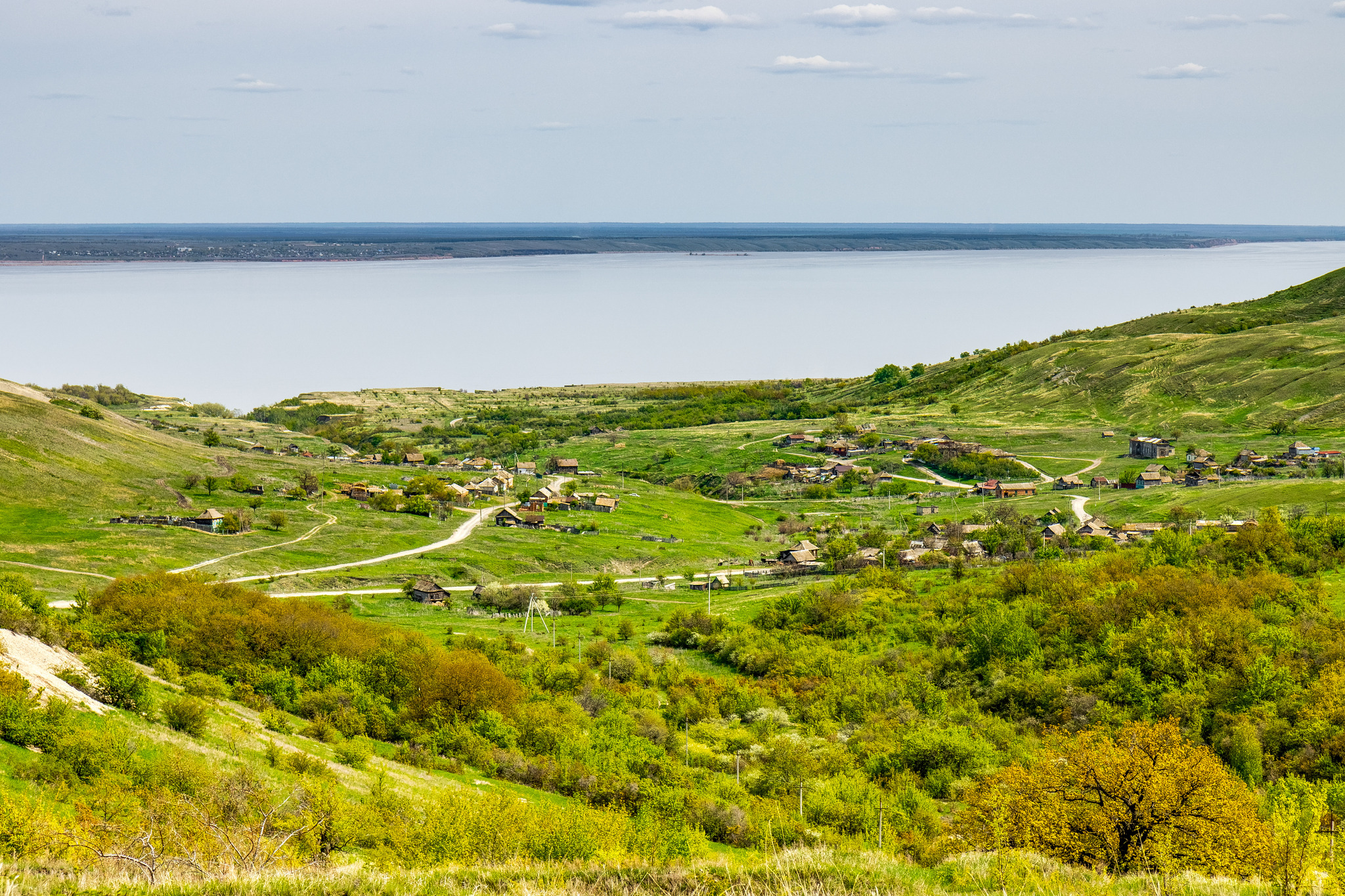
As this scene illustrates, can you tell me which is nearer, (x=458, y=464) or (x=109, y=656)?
(x=109, y=656)

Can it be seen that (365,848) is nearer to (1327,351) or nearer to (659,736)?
(659,736)

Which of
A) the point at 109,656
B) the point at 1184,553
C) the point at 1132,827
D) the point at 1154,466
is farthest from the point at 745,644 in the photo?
the point at 1154,466

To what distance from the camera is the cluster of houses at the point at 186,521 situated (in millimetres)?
59750

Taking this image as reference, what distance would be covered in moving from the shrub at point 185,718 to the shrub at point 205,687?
A: 334 centimetres

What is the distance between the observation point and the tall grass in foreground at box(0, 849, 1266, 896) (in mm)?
13273

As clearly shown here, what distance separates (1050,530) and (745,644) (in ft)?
86.0

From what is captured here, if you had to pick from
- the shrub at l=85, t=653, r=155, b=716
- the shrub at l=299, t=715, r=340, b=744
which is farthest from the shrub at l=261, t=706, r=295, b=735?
the shrub at l=85, t=653, r=155, b=716

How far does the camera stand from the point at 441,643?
141 feet

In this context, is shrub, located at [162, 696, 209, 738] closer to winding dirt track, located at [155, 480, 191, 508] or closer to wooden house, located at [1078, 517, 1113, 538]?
winding dirt track, located at [155, 480, 191, 508]

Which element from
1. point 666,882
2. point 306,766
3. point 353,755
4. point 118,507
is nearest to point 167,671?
point 353,755

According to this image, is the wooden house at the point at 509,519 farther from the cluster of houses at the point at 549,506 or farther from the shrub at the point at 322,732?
the shrub at the point at 322,732

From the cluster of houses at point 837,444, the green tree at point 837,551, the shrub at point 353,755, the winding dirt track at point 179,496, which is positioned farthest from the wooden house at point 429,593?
the cluster of houses at point 837,444

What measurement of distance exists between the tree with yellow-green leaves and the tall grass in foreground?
71.7 inches

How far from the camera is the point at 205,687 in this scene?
2983cm
